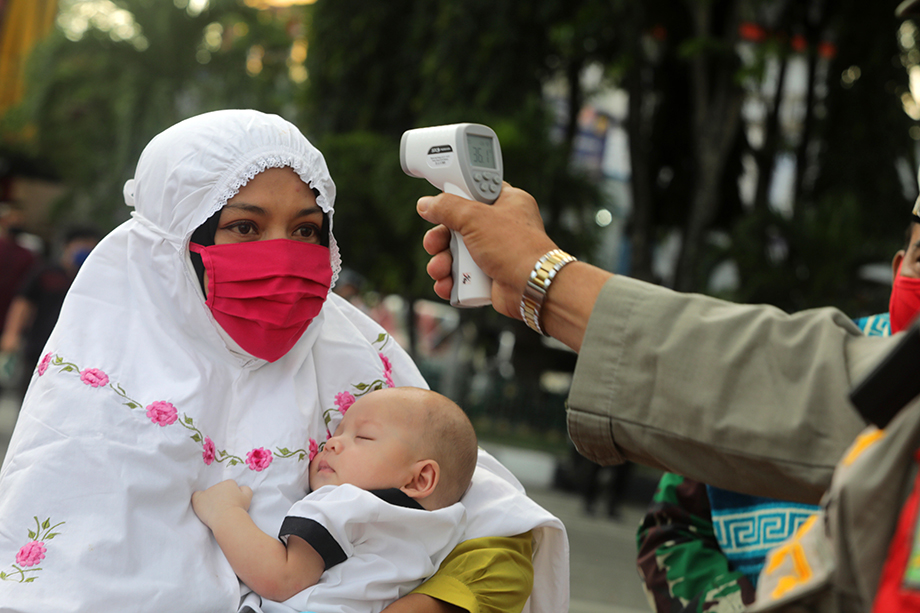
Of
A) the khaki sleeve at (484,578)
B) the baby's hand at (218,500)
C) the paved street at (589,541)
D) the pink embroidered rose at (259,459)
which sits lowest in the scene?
the paved street at (589,541)

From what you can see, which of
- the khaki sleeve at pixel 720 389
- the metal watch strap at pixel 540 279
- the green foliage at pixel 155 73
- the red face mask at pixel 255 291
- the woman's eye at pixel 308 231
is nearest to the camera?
the khaki sleeve at pixel 720 389

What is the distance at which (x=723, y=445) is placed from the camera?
1.16 metres

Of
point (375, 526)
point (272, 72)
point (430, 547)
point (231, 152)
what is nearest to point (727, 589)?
point (430, 547)

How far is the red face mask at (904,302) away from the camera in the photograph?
5.96ft

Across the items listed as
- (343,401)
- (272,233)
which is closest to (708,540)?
(343,401)

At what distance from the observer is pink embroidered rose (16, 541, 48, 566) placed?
5.49 ft

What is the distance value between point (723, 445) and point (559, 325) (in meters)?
0.35

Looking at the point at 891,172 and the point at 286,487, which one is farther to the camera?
→ the point at 891,172

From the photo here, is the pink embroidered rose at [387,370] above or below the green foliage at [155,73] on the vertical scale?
below

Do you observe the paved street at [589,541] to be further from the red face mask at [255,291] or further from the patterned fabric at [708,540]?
the red face mask at [255,291]

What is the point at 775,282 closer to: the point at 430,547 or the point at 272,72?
the point at 430,547

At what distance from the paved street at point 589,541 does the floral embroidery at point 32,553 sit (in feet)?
14.3

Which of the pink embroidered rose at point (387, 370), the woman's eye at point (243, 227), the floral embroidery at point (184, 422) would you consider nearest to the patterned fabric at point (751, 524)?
the pink embroidered rose at point (387, 370)

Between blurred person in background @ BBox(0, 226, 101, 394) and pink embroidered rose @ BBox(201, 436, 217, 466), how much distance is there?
5533 mm
